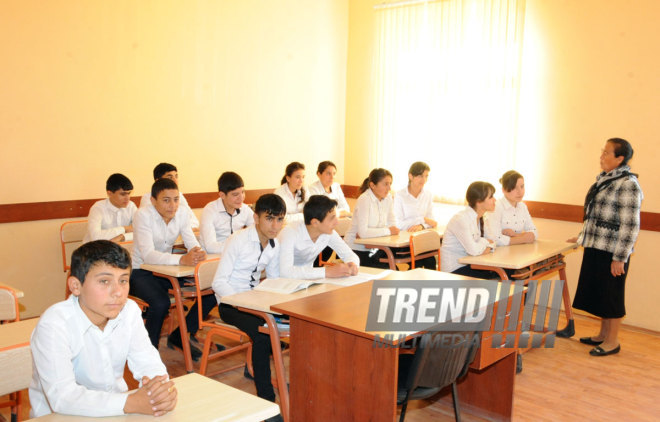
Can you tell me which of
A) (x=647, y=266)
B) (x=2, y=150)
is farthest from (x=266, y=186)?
(x=647, y=266)

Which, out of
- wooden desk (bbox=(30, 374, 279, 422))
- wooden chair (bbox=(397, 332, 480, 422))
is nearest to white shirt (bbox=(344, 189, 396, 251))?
wooden chair (bbox=(397, 332, 480, 422))

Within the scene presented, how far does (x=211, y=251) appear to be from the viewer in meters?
4.32

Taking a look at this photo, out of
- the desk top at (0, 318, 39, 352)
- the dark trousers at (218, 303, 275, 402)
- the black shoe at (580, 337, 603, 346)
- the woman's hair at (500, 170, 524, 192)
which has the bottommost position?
the black shoe at (580, 337, 603, 346)

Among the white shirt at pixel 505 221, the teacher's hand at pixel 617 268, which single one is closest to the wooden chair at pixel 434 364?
the teacher's hand at pixel 617 268

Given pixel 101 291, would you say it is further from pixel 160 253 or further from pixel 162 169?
pixel 162 169

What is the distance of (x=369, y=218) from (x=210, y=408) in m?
3.74

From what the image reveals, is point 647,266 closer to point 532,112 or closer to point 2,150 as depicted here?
point 532,112

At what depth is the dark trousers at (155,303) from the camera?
377cm

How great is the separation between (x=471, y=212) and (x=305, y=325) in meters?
2.14

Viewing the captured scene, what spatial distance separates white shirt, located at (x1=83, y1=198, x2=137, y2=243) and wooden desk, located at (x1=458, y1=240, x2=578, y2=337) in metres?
2.76

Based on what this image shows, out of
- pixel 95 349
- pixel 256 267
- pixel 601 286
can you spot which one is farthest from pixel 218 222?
pixel 601 286

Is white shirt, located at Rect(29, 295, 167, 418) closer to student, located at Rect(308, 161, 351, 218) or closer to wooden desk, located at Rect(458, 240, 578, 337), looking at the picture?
wooden desk, located at Rect(458, 240, 578, 337)

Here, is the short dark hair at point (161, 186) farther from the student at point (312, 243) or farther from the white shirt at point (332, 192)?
the white shirt at point (332, 192)

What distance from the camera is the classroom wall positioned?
4.68 meters
